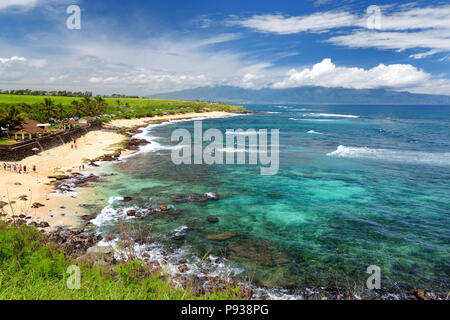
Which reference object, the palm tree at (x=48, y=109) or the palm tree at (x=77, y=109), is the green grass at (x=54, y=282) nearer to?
the palm tree at (x=48, y=109)

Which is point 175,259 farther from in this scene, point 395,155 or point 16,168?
point 395,155

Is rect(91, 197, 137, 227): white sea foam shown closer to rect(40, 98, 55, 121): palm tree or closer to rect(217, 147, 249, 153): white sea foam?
rect(217, 147, 249, 153): white sea foam

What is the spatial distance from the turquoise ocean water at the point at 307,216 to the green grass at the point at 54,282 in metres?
6.61

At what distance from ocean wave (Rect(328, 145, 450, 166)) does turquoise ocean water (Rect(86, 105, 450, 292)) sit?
5.92 feet

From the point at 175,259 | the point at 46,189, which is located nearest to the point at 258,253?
the point at 175,259

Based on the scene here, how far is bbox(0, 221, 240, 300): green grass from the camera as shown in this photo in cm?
694

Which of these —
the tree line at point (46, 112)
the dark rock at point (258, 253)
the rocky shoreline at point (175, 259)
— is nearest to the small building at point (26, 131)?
the tree line at point (46, 112)

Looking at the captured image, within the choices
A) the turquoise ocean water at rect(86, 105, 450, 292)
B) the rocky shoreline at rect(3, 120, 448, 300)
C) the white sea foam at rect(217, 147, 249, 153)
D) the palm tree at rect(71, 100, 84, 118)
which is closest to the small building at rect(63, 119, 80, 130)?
the palm tree at rect(71, 100, 84, 118)

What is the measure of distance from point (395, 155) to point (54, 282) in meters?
52.3

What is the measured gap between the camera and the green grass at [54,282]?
694 cm

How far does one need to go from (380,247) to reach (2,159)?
137 ft
